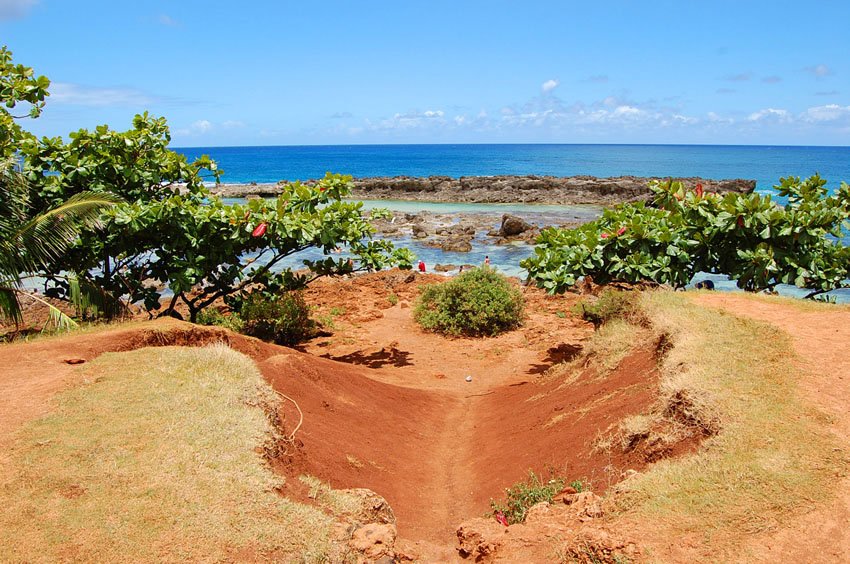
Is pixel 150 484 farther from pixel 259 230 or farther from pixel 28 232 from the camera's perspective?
pixel 28 232

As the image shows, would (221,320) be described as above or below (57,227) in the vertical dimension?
below

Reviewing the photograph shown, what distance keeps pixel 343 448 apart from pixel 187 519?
9.48 ft

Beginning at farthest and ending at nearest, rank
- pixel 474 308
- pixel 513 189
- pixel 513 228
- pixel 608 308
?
1. pixel 513 189
2. pixel 513 228
3. pixel 474 308
4. pixel 608 308

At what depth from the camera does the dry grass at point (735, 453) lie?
4.89 metres

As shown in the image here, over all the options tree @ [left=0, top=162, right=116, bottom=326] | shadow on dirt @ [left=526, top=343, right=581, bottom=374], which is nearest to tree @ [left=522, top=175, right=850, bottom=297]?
shadow on dirt @ [left=526, top=343, right=581, bottom=374]

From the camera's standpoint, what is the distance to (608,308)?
46.7 feet

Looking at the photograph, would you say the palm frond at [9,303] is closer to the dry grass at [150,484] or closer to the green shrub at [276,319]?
the dry grass at [150,484]

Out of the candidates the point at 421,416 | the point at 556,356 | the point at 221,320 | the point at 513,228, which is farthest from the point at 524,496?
the point at 513,228

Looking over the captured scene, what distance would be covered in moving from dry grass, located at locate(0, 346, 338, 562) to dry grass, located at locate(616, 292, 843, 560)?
112 inches

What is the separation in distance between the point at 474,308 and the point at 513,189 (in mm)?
45103

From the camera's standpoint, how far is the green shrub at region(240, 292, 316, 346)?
49.9ft

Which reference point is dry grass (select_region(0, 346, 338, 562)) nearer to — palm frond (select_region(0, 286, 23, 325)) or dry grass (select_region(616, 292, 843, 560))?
dry grass (select_region(616, 292, 843, 560))

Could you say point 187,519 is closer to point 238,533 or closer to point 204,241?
point 238,533

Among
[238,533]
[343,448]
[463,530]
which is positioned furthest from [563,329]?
[238,533]
